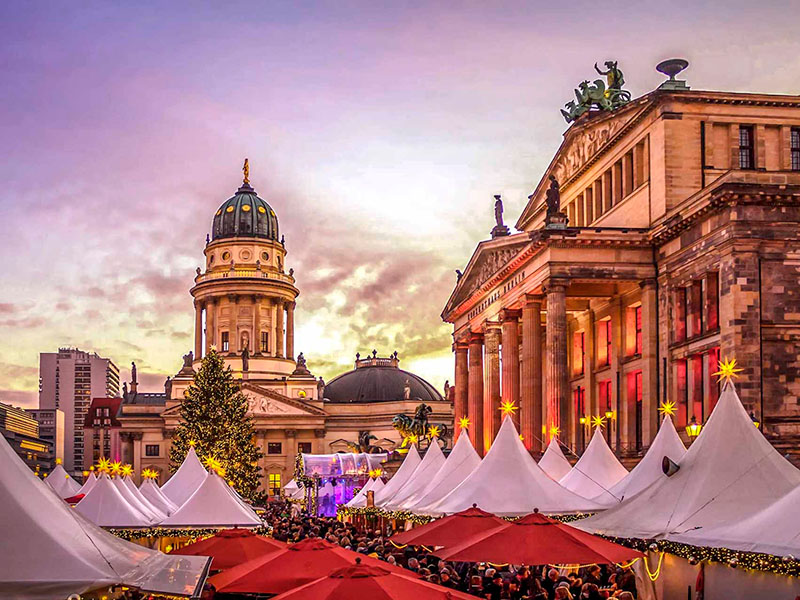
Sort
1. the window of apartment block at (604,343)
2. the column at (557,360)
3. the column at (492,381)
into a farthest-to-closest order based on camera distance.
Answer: the column at (492,381) < the window of apartment block at (604,343) < the column at (557,360)

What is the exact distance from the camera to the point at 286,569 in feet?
49.7

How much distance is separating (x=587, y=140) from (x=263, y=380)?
72.9 meters

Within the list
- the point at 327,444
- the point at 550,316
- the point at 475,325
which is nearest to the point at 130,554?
the point at 550,316

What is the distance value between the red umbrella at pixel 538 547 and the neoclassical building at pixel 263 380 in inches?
4008

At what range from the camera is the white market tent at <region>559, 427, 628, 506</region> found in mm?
30141

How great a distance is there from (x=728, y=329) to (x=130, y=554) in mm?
32703

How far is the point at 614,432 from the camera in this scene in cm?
5206

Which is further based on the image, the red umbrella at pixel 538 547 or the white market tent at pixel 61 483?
the white market tent at pixel 61 483

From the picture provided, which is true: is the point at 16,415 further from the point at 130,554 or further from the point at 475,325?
the point at 130,554

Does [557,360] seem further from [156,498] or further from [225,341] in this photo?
[225,341]

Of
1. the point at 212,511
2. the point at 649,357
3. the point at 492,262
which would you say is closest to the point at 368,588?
the point at 212,511

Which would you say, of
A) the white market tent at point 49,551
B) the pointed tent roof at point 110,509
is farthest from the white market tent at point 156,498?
the white market tent at point 49,551

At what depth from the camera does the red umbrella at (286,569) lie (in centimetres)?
1464

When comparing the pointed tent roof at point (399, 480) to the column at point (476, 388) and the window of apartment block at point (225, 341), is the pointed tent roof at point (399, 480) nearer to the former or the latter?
the column at point (476, 388)
